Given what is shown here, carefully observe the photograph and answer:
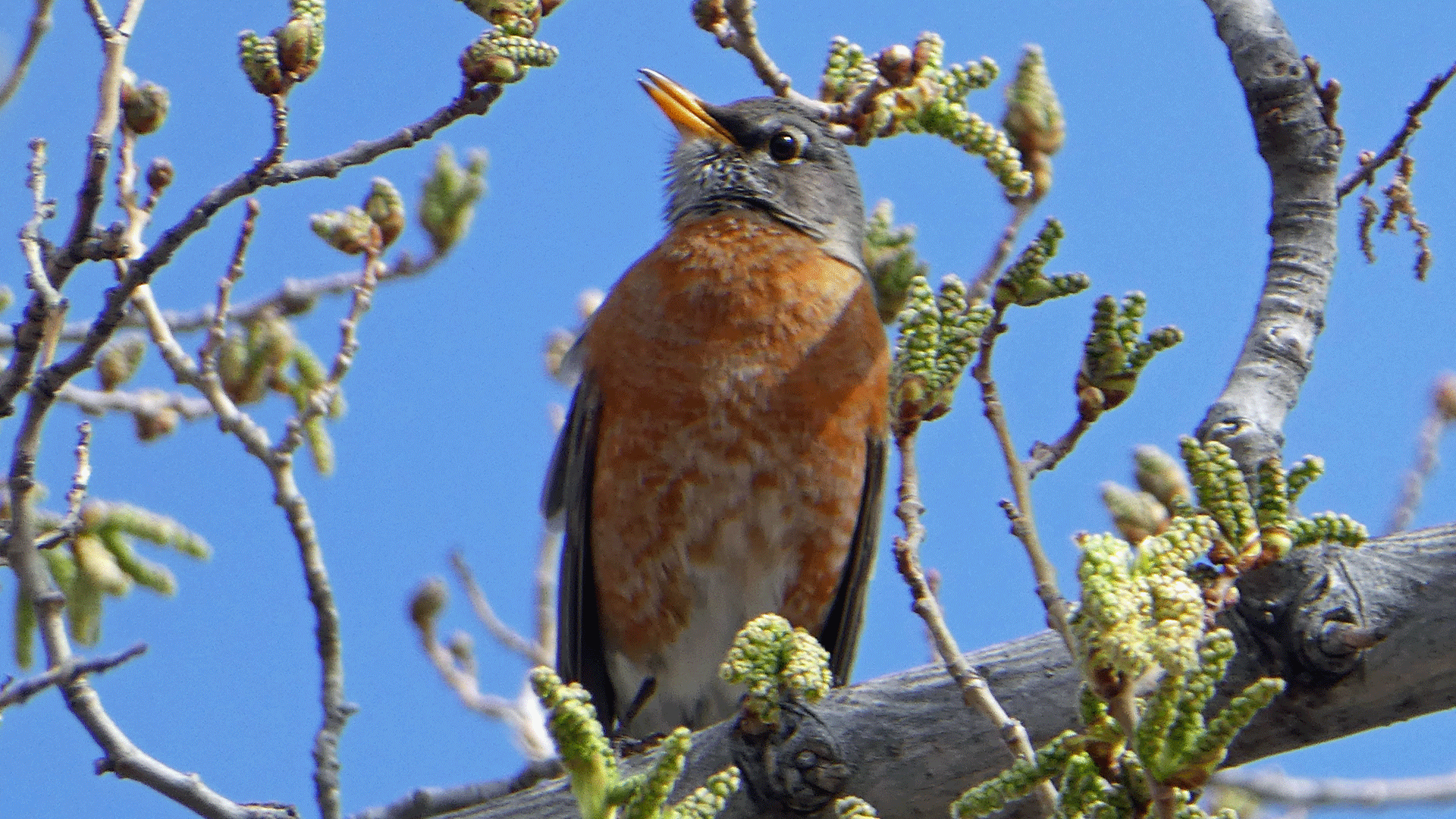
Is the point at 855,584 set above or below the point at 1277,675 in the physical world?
above

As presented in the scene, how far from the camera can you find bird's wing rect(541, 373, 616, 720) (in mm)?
4469

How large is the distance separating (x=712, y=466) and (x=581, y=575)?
600 mm

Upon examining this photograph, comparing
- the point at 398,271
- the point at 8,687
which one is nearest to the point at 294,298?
the point at 398,271

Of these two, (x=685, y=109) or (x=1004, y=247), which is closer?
(x=1004, y=247)

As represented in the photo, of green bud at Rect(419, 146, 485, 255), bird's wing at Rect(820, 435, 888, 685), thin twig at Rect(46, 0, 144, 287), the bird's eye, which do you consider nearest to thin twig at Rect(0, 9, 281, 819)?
thin twig at Rect(46, 0, 144, 287)

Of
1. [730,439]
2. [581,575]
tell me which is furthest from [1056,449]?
[581,575]

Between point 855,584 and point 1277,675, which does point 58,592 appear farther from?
point 855,584

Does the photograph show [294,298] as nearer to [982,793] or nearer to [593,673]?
[593,673]

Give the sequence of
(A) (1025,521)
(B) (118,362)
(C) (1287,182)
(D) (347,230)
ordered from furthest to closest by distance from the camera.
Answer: (B) (118,362), (D) (347,230), (C) (1287,182), (A) (1025,521)

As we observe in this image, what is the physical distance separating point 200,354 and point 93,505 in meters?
0.53

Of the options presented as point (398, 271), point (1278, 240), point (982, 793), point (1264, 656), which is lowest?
point (982, 793)

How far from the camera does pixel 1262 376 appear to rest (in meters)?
2.52

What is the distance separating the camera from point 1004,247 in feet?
10.4

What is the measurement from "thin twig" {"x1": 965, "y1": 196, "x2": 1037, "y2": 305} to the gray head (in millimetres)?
1617
